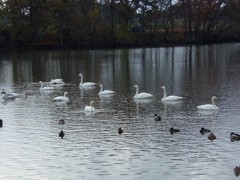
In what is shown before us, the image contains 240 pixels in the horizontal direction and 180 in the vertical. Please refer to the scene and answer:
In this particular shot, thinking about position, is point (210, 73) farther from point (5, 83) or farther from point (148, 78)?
point (5, 83)

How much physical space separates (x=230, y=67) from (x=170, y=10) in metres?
47.4

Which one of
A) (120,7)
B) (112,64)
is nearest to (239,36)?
(120,7)

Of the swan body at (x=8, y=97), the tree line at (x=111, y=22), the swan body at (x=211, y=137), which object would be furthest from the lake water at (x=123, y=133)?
the tree line at (x=111, y=22)

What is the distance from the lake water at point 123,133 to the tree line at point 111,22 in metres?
49.0

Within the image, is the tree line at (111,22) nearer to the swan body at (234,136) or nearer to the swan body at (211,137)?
the swan body at (211,137)

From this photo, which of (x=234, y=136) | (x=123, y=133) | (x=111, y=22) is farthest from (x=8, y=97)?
(x=111, y=22)

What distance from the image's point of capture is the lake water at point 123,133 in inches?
654

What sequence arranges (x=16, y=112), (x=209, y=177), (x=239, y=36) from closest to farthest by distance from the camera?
(x=209, y=177), (x=16, y=112), (x=239, y=36)

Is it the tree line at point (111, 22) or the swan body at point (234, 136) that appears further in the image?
the tree line at point (111, 22)

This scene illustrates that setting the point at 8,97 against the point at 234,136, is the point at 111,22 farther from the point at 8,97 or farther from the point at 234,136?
the point at 234,136

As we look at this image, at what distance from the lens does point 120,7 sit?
294ft

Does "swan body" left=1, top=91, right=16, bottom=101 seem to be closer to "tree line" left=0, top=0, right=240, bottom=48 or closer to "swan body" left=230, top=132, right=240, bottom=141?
"swan body" left=230, top=132, right=240, bottom=141

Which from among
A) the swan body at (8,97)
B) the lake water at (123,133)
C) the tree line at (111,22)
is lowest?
the lake water at (123,133)

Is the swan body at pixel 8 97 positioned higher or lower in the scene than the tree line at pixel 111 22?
lower
